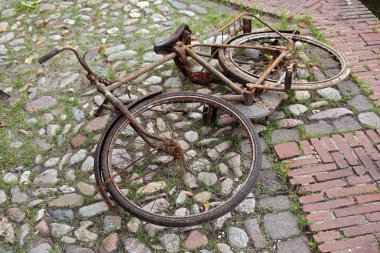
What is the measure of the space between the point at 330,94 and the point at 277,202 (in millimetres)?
1608

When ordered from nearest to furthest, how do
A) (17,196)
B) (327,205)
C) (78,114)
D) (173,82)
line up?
(327,205) → (17,196) → (78,114) → (173,82)

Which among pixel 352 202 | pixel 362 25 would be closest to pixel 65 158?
pixel 352 202

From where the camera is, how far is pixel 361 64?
17.0 feet

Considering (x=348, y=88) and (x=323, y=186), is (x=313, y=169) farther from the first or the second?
(x=348, y=88)

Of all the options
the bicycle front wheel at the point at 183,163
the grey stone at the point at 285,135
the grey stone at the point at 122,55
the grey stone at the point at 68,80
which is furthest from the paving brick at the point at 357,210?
the grey stone at the point at 68,80

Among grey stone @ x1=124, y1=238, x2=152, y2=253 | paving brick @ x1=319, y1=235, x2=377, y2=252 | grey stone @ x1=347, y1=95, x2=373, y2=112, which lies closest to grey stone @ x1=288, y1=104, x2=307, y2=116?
grey stone @ x1=347, y1=95, x2=373, y2=112

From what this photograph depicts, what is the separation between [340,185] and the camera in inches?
150

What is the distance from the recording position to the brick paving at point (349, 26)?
5125 mm

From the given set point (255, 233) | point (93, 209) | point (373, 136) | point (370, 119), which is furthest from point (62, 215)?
point (370, 119)

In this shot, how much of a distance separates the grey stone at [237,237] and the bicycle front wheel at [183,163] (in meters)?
0.26

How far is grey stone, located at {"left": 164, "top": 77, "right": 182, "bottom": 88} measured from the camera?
4945 mm

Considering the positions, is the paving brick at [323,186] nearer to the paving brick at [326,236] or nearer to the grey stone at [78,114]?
the paving brick at [326,236]

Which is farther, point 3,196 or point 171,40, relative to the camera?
point 171,40

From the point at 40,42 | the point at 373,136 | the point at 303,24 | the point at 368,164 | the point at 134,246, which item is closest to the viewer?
the point at 134,246
